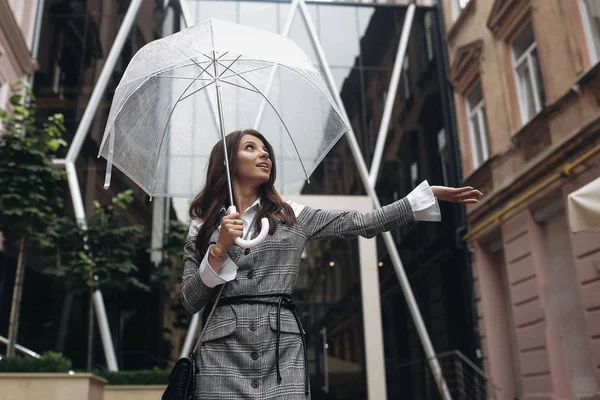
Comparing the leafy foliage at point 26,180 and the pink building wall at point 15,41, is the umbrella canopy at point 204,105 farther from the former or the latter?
the pink building wall at point 15,41

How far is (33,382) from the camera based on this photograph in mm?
6234

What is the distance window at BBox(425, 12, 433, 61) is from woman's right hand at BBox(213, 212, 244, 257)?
11.2 m

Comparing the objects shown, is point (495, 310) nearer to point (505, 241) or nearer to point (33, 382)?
point (505, 241)

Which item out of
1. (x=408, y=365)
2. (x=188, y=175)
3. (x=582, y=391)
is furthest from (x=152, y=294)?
(x=188, y=175)

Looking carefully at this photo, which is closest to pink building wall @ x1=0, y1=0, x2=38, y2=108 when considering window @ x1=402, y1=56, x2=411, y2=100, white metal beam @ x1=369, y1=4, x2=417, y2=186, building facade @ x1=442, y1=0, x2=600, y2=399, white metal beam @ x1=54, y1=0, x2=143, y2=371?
white metal beam @ x1=54, y1=0, x2=143, y2=371

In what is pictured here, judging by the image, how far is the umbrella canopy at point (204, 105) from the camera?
7.92ft

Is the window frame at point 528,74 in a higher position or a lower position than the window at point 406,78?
lower

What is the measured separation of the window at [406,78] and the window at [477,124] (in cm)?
119

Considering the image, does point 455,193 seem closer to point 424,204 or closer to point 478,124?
point 424,204

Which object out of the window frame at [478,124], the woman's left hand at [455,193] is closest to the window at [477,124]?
the window frame at [478,124]

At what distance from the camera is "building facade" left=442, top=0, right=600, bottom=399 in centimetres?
726

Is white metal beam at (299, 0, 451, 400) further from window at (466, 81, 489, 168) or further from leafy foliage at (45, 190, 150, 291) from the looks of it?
leafy foliage at (45, 190, 150, 291)

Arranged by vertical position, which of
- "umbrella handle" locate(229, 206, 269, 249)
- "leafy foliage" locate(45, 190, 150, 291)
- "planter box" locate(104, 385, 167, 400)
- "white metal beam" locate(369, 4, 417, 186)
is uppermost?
"white metal beam" locate(369, 4, 417, 186)

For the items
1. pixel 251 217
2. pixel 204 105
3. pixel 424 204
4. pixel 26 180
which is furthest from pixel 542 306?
pixel 251 217
